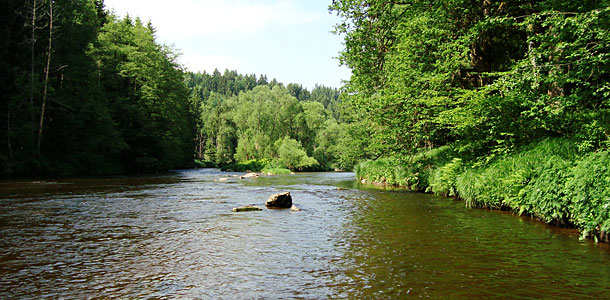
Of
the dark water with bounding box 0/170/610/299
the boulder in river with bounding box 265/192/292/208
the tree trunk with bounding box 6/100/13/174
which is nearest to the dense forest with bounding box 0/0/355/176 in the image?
the tree trunk with bounding box 6/100/13/174

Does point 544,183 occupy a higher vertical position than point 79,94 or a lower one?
lower

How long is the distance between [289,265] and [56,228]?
7546mm

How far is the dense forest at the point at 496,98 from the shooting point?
9.89m

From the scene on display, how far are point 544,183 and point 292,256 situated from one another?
7.42 metres

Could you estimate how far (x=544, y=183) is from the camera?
1032cm

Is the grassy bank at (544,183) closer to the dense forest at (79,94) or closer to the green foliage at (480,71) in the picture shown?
the green foliage at (480,71)

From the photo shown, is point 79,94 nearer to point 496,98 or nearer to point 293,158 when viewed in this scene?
point 293,158

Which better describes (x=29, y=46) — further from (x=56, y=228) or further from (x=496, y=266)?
(x=496, y=266)

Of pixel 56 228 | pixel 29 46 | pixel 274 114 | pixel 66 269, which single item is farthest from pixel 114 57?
pixel 66 269

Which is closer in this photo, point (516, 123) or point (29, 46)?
point (516, 123)

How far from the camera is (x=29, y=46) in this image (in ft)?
108

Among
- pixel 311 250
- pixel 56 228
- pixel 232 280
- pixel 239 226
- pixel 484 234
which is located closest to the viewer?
pixel 232 280

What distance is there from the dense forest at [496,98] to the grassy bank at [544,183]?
39 millimetres

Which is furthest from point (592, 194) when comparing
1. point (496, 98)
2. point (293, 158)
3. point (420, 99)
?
point (293, 158)
